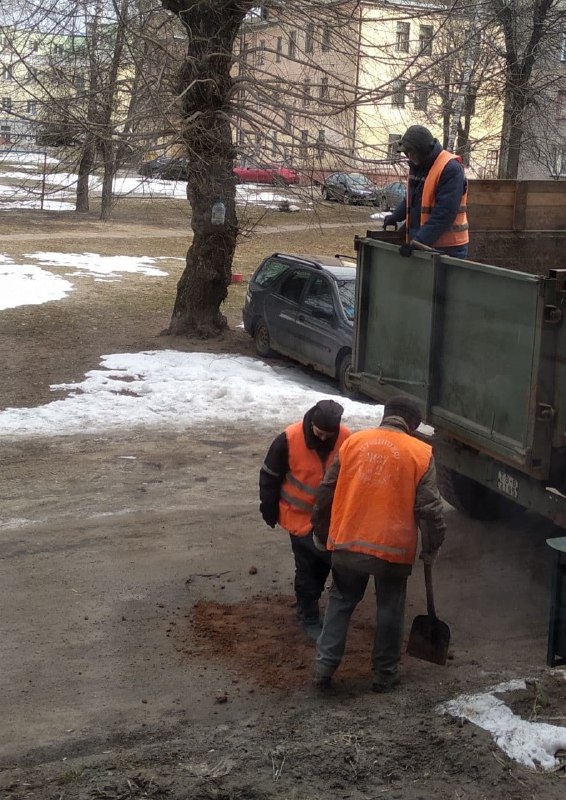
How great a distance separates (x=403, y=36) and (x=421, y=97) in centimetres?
175

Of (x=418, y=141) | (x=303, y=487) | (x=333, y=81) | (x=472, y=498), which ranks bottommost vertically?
(x=472, y=498)

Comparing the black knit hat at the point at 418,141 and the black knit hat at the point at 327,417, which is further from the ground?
the black knit hat at the point at 418,141

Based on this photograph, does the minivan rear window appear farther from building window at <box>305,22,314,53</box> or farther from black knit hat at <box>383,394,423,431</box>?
black knit hat at <box>383,394,423,431</box>

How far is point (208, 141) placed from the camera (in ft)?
45.2

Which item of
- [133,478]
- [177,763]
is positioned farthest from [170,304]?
[177,763]

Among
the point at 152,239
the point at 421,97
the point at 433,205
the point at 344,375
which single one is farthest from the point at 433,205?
the point at 152,239

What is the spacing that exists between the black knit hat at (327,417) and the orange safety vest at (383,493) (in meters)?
0.47

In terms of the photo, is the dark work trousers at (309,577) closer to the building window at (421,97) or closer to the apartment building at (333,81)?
the apartment building at (333,81)

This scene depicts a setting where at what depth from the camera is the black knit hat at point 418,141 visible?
7.55 metres

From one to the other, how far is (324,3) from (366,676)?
1035 cm

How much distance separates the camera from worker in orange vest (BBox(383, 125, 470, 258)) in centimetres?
751

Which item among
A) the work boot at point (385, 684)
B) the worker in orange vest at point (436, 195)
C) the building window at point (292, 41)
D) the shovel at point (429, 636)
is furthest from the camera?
the building window at point (292, 41)

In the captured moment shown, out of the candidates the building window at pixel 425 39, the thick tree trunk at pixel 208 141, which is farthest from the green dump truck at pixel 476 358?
the building window at pixel 425 39

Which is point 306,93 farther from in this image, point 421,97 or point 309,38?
point 421,97
